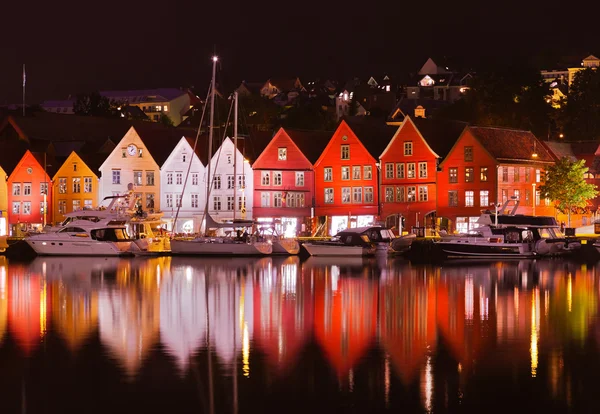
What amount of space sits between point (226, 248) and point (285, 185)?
21339 mm

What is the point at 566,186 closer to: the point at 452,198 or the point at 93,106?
the point at 452,198

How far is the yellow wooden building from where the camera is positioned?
99.5 m

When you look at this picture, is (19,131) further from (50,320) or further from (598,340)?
(598,340)

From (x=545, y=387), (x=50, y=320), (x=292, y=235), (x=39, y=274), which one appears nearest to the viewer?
(x=545, y=387)

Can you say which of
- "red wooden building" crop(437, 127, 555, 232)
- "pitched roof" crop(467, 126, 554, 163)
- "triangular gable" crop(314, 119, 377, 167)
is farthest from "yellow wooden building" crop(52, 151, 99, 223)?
"pitched roof" crop(467, 126, 554, 163)

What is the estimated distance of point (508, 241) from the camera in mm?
70812

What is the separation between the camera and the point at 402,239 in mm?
74688

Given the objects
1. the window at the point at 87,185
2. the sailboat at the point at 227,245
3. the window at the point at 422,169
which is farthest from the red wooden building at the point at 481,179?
the window at the point at 87,185

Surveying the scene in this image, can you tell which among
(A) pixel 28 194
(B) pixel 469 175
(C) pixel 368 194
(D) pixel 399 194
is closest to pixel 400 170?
(D) pixel 399 194

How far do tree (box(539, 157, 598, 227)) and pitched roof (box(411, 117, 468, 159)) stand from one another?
8601mm

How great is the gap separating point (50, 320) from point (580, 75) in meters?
111

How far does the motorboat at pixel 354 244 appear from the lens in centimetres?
7244

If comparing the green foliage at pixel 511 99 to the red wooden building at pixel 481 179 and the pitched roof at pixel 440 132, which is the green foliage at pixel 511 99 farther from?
the red wooden building at pixel 481 179

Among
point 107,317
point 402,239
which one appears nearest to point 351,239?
point 402,239
